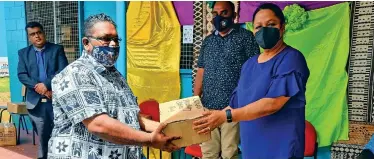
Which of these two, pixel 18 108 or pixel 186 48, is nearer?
pixel 186 48

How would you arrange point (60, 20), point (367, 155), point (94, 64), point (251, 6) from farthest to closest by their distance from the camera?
point (60, 20) → point (251, 6) → point (94, 64) → point (367, 155)

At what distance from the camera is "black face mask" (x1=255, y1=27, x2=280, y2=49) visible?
8.84ft

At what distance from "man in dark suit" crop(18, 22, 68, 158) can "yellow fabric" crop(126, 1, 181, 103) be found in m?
1.05

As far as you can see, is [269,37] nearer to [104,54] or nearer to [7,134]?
[104,54]

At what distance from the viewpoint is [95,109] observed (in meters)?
1.80

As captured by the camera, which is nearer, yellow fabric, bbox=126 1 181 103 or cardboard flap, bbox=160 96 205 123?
cardboard flap, bbox=160 96 205 123

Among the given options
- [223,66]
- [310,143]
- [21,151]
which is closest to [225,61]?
[223,66]

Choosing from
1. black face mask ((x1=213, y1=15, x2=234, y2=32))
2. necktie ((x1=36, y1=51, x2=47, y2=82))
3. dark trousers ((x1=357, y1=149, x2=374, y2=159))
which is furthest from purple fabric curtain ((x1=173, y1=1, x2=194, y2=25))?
dark trousers ((x1=357, y1=149, x2=374, y2=159))

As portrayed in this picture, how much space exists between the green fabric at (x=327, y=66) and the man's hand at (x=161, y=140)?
217cm

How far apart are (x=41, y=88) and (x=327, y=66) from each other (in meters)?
3.46

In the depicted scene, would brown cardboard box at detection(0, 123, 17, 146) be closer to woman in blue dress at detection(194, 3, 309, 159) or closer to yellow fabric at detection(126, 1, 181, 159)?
yellow fabric at detection(126, 1, 181, 159)

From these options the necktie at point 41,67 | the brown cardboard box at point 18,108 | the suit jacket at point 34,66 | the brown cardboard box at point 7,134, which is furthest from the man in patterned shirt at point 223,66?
the brown cardboard box at point 7,134

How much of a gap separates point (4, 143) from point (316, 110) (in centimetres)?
507

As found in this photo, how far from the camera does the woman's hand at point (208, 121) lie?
231 cm
